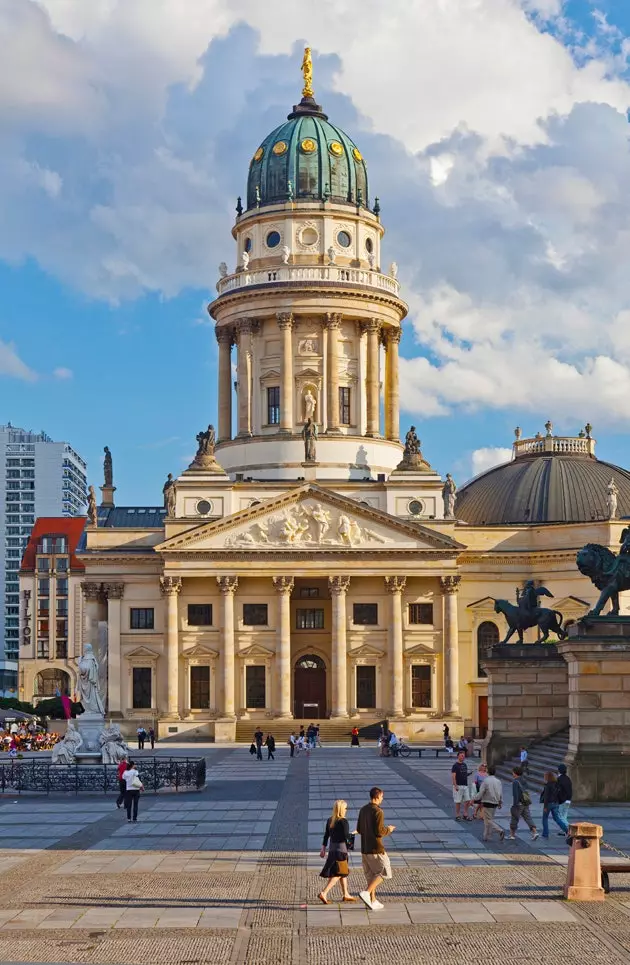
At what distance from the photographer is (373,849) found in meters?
24.2

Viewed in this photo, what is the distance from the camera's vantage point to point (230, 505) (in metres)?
96.1

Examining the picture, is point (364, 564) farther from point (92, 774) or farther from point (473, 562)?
point (92, 774)

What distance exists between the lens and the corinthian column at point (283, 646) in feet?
299

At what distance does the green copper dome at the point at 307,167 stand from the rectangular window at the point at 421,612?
106ft

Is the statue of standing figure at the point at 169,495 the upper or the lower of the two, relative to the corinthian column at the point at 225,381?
lower

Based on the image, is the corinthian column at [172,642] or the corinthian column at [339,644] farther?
the corinthian column at [172,642]

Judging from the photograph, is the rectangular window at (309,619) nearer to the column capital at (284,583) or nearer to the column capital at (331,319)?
the column capital at (284,583)

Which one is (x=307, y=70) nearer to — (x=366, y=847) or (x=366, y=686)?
(x=366, y=686)

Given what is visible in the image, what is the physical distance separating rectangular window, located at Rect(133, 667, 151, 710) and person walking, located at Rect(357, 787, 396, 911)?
7176 cm

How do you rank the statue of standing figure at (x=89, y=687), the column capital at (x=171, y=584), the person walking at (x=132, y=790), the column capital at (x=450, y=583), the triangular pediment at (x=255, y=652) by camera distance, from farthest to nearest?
the triangular pediment at (x=255, y=652) → the column capital at (x=450, y=583) → the column capital at (x=171, y=584) → the statue of standing figure at (x=89, y=687) → the person walking at (x=132, y=790)

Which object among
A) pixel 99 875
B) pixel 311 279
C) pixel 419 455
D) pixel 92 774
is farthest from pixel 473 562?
pixel 99 875

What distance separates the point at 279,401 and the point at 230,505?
11.7 metres

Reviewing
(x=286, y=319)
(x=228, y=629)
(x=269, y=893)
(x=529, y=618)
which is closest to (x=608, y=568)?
(x=529, y=618)

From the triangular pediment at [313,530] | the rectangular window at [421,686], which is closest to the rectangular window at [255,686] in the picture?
the triangular pediment at [313,530]
